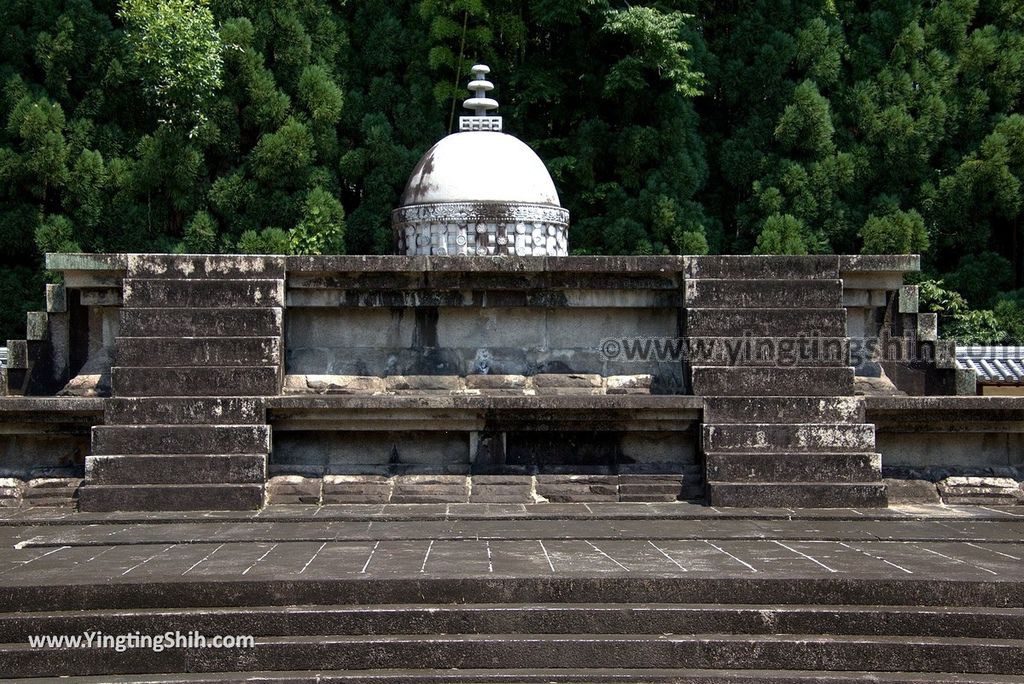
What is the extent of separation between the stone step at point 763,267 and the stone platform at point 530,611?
251 centimetres

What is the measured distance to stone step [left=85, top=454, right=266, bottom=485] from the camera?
21.5 ft

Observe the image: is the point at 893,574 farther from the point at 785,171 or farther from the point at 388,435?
the point at 785,171

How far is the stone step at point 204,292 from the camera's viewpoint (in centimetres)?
712

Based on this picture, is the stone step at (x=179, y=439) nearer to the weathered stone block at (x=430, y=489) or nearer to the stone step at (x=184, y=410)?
the stone step at (x=184, y=410)

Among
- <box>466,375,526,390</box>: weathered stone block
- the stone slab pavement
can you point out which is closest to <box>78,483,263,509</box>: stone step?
the stone slab pavement

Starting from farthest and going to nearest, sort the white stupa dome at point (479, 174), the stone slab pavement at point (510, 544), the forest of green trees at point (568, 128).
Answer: the forest of green trees at point (568, 128)
the white stupa dome at point (479, 174)
the stone slab pavement at point (510, 544)

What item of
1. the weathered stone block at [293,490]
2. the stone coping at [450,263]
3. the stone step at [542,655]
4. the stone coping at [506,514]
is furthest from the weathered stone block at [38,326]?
the stone step at [542,655]

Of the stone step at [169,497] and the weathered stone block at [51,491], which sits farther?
the weathered stone block at [51,491]

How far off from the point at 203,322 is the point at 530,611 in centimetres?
376

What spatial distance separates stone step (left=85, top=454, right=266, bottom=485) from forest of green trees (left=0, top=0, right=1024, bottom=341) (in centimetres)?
813

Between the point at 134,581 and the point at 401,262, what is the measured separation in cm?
329

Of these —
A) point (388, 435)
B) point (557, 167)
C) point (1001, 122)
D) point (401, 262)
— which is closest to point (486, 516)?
point (388, 435)

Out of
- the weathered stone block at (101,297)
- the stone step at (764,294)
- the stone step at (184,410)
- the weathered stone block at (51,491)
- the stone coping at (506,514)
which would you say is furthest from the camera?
the weathered stone block at (101,297)

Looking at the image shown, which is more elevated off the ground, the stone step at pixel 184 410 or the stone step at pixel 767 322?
the stone step at pixel 767 322
